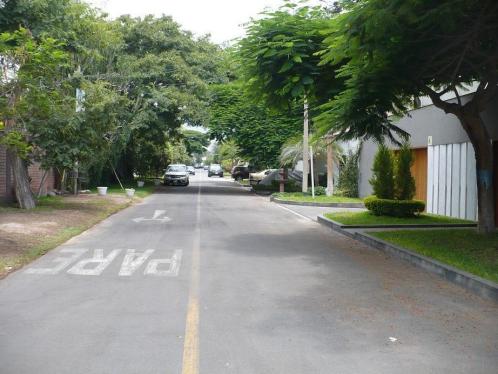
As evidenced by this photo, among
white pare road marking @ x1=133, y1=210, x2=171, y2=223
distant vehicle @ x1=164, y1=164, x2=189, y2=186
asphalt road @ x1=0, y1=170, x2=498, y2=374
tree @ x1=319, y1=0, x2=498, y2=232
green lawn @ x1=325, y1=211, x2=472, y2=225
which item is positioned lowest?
asphalt road @ x1=0, y1=170, x2=498, y2=374

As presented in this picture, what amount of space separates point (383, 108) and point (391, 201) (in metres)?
5.14

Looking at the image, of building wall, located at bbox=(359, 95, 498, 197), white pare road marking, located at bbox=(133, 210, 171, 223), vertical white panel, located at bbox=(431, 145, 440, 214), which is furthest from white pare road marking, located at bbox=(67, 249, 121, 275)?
vertical white panel, located at bbox=(431, 145, 440, 214)

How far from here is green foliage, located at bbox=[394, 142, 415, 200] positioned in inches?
707

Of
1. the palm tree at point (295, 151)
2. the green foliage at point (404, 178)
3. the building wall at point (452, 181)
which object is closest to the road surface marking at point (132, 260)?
the green foliage at point (404, 178)

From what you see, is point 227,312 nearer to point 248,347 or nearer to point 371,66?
point 248,347

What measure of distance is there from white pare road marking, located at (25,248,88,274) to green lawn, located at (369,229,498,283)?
6265 mm

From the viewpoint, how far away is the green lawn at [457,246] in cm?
878

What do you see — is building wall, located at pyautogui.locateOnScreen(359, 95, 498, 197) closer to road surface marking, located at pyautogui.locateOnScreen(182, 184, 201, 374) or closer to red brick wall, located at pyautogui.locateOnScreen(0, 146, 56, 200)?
road surface marking, located at pyautogui.locateOnScreen(182, 184, 201, 374)

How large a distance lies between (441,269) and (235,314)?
13.3 ft

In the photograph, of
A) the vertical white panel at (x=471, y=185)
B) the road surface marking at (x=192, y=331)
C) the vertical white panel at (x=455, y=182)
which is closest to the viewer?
the road surface marking at (x=192, y=331)

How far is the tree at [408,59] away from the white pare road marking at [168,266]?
15.0ft

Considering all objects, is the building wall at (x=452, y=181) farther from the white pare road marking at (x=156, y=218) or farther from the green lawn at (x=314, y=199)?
the white pare road marking at (x=156, y=218)

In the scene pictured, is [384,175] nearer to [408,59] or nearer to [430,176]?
[430,176]

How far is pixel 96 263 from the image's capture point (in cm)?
963
